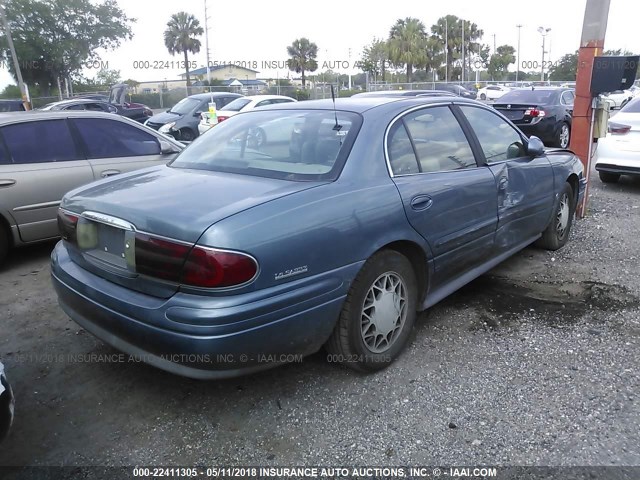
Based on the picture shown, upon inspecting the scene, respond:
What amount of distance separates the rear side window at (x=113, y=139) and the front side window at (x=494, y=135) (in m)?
3.54

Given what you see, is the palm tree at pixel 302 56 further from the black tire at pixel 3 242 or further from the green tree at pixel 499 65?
Answer: the black tire at pixel 3 242

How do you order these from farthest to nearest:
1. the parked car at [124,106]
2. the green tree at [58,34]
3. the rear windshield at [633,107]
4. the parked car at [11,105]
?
the green tree at [58,34], the parked car at [11,105], the parked car at [124,106], the rear windshield at [633,107]

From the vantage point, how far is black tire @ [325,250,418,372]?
9.33ft

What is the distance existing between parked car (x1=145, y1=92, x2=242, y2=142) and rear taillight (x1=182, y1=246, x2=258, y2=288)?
11876mm

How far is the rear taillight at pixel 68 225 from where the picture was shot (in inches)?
116

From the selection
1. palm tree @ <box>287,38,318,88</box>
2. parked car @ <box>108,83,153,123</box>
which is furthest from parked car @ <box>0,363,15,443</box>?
palm tree @ <box>287,38,318,88</box>

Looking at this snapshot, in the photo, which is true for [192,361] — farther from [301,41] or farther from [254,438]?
[301,41]

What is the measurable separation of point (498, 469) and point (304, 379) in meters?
1.17

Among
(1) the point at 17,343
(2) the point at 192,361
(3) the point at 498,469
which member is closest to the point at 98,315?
(2) the point at 192,361

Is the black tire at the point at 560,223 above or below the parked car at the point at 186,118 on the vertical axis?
below

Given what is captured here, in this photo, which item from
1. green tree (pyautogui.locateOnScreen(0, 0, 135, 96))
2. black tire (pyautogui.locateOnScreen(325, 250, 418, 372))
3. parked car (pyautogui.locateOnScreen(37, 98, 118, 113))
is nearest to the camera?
black tire (pyautogui.locateOnScreen(325, 250, 418, 372))

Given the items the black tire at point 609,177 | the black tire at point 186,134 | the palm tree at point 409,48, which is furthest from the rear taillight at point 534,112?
the palm tree at point 409,48

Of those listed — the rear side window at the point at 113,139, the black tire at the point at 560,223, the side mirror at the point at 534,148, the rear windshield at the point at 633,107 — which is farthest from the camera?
the rear windshield at the point at 633,107

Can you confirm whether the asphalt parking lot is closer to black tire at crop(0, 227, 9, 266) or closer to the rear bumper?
the rear bumper
